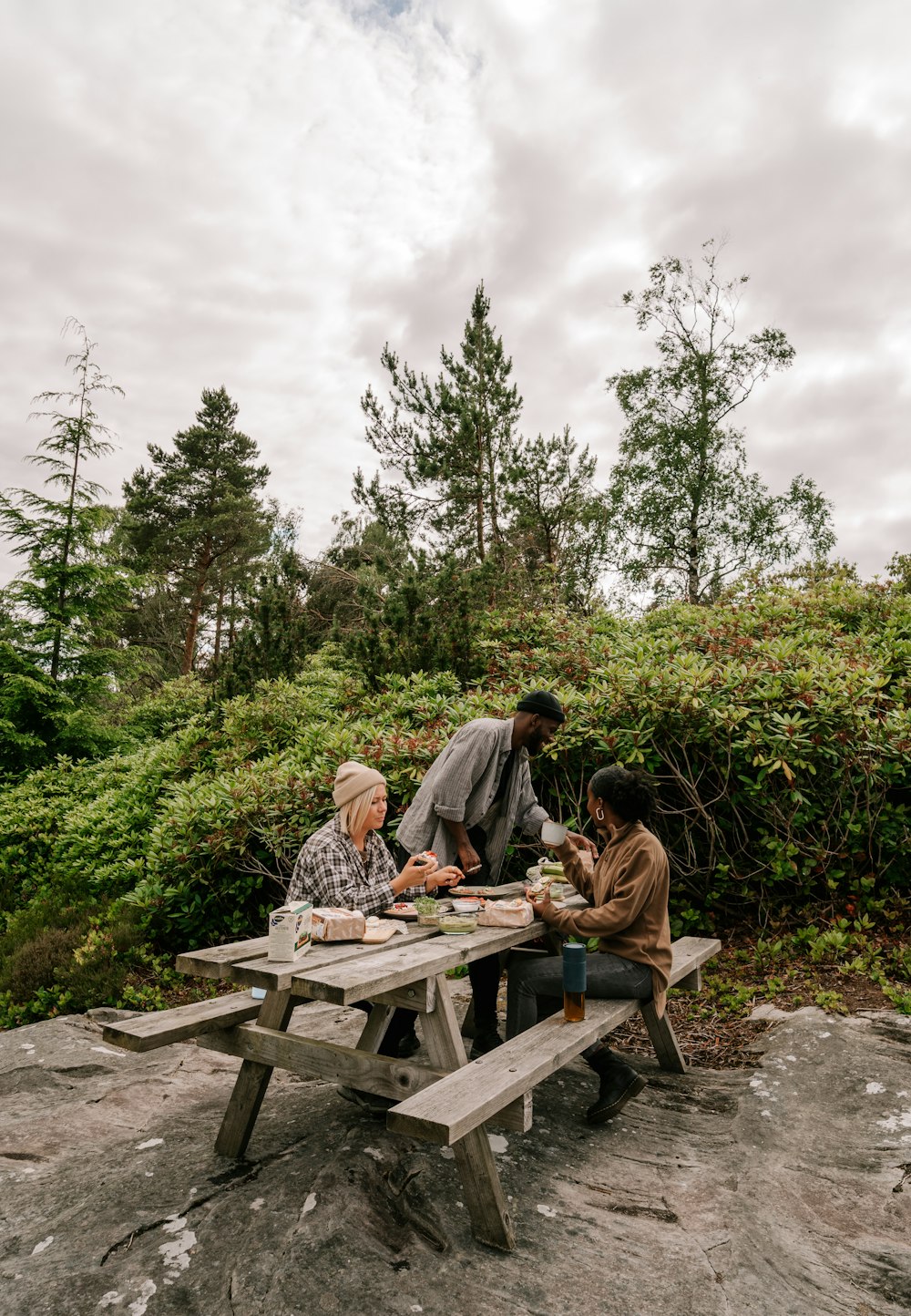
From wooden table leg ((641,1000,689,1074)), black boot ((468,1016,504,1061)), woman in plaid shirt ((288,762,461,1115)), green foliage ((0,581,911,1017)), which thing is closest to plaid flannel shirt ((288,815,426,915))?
woman in plaid shirt ((288,762,461,1115))

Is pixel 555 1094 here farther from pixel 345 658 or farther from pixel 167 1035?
pixel 345 658

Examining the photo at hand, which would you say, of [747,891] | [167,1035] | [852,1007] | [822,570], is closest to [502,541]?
[822,570]

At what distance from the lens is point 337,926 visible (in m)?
3.09

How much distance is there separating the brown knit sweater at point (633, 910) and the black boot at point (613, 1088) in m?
0.33

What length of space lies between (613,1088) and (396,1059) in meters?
1.16

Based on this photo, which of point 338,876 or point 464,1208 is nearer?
point 464,1208

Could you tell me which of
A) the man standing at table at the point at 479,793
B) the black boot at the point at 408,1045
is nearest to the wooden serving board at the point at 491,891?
the man standing at table at the point at 479,793

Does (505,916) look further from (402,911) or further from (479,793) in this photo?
(479,793)

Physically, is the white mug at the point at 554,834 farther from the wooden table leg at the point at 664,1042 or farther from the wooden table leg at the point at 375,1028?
the wooden table leg at the point at 375,1028

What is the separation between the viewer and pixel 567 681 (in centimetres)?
683

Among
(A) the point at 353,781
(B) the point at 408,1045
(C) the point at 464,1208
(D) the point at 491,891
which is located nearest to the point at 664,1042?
(D) the point at 491,891

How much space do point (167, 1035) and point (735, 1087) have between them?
8.91 feet

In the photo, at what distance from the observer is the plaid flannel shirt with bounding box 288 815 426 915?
3.50 m

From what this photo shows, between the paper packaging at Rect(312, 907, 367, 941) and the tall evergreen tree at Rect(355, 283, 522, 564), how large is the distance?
1221 cm
